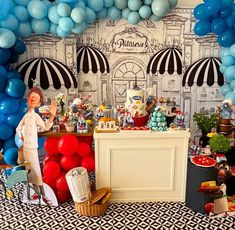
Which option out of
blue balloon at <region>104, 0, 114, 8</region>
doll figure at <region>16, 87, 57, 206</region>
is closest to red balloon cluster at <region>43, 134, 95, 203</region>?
doll figure at <region>16, 87, 57, 206</region>

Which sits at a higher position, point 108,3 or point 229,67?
point 108,3

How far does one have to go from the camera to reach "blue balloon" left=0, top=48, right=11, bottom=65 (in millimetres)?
4496

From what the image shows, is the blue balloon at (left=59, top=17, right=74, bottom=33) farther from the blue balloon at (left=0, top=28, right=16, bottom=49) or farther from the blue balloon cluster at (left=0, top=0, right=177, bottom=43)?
the blue balloon at (left=0, top=28, right=16, bottom=49)

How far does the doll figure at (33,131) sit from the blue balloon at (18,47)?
0.76 m

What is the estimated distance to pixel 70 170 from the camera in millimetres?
4148

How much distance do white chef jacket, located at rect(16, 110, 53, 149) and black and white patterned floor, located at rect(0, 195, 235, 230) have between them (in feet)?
2.63

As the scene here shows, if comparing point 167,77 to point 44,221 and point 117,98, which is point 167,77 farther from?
point 44,221

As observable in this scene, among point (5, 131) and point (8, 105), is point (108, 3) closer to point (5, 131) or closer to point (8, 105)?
point (8, 105)

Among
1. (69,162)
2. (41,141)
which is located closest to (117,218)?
(69,162)

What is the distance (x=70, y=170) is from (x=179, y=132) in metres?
1.38

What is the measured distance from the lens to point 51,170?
167 inches

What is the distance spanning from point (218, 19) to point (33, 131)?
9.31 feet

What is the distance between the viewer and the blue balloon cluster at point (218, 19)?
4535 millimetres

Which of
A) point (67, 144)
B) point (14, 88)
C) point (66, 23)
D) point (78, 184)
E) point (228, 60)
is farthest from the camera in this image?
point (228, 60)
